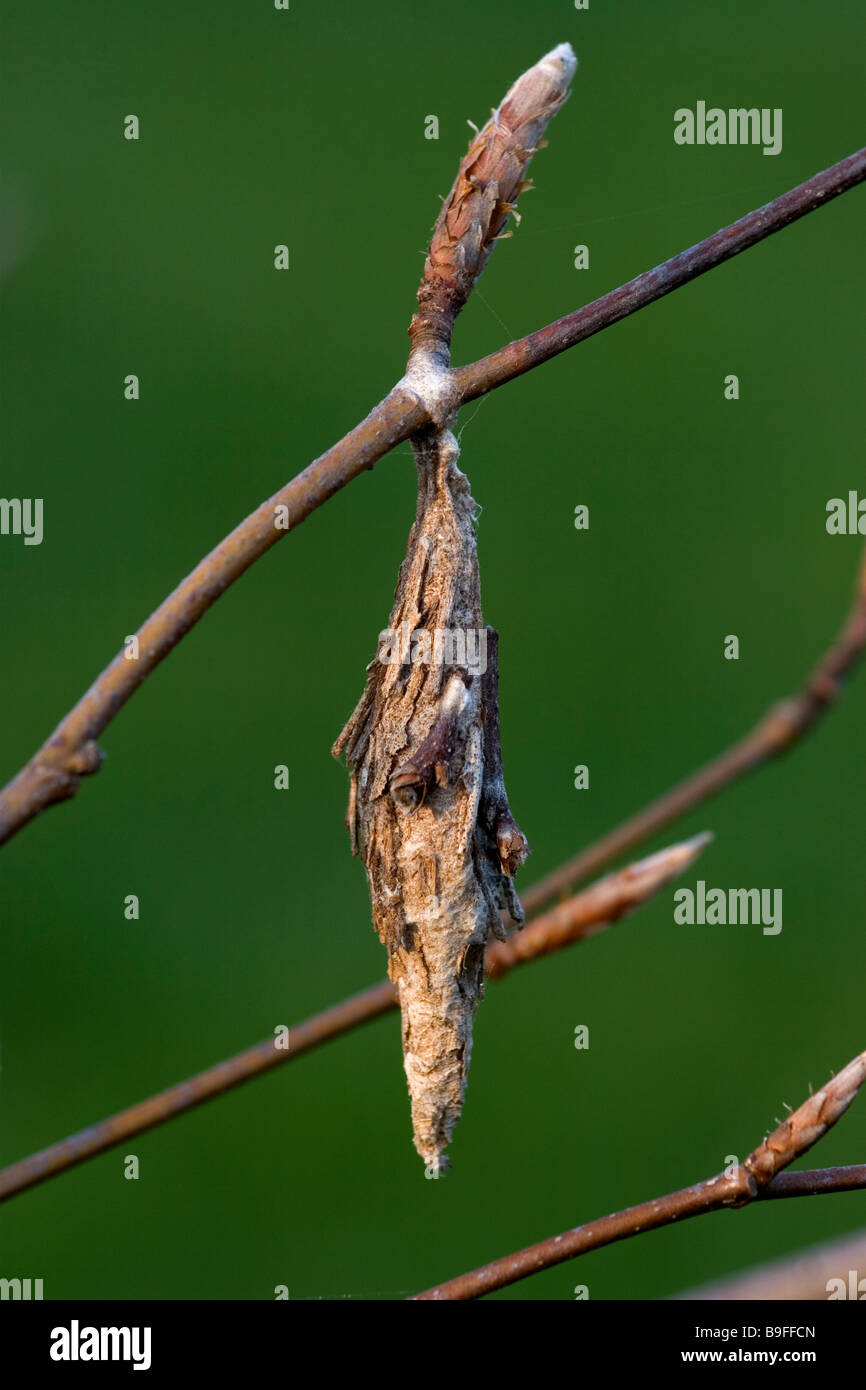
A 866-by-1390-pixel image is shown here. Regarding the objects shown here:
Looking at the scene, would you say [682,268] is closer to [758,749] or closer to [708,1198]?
[758,749]

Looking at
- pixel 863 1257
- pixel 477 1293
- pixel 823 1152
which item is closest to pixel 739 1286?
pixel 863 1257

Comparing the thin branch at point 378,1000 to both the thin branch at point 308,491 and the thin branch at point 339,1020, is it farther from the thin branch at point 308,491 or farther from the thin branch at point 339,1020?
the thin branch at point 308,491

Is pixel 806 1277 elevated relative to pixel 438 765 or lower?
lower

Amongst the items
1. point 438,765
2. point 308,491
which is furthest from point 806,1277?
point 308,491

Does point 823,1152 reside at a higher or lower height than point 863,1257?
lower

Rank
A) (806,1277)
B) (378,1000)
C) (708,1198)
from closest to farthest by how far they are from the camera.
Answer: (806,1277)
(708,1198)
(378,1000)
